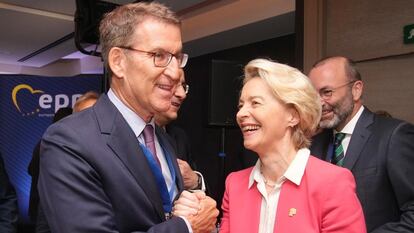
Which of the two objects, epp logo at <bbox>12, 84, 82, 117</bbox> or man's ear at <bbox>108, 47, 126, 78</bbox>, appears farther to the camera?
epp logo at <bbox>12, 84, 82, 117</bbox>

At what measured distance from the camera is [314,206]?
1.50 metres

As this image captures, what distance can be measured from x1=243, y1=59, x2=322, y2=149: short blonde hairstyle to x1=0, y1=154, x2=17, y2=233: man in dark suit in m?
1.53

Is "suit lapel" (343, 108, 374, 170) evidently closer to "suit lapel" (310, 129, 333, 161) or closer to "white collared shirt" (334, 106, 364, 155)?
"white collared shirt" (334, 106, 364, 155)

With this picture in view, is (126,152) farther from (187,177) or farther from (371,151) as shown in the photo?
(371,151)

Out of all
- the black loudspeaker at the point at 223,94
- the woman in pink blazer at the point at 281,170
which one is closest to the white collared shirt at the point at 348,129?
the woman in pink blazer at the point at 281,170

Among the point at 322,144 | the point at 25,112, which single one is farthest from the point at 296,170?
the point at 25,112

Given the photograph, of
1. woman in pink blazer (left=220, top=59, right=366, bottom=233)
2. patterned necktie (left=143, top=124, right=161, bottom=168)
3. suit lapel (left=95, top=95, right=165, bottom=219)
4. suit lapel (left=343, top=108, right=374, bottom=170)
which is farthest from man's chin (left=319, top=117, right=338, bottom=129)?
suit lapel (left=95, top=95, right=165, bottom=219)

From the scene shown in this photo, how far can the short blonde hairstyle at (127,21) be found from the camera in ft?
4.44

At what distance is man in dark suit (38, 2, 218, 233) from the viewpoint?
1126 mm

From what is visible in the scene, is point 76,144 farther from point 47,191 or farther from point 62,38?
point 62,38

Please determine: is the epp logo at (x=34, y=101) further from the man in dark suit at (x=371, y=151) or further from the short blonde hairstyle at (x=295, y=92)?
the short blonde hairstyle at (x=295, y=92)

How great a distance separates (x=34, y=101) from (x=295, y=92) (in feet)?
18.1

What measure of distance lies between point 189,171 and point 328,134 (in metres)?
0.96

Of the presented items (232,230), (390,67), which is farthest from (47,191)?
(390,67)
